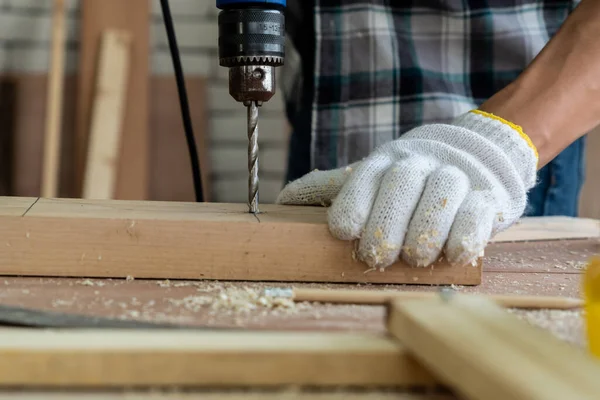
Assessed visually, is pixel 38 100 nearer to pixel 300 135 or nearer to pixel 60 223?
pixel 300 135

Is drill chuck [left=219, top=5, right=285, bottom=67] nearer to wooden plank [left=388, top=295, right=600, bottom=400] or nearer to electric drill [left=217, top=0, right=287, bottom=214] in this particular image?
electric drill [left=217, top=0, right=287, bottom=214]

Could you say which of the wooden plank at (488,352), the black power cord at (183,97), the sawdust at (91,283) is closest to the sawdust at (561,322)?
the wooden plank at (488,352)

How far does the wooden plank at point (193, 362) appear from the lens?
537 millimetres

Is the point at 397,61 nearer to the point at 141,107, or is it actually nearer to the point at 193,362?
the point at 193,362

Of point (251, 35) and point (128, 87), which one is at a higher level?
point (251, 35)

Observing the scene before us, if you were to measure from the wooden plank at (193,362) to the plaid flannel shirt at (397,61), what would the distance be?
49.4 inches

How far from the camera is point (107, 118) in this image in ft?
9.97

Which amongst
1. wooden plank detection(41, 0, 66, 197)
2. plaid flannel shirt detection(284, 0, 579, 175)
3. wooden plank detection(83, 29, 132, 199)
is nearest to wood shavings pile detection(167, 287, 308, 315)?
plaid flannel shirt detection(284, 0, 579, 175)

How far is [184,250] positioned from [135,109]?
86.0 inches

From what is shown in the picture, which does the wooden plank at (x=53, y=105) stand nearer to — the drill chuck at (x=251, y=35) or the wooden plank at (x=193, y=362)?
the drill chuck at (x=251, y=35)

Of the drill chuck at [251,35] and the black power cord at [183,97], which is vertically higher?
the drill chuck at [251,35]

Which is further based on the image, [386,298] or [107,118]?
[107,118]

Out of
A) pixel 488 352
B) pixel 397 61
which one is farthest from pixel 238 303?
pixel 397 61

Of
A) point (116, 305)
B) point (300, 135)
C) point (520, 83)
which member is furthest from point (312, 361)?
point (300, 135)
